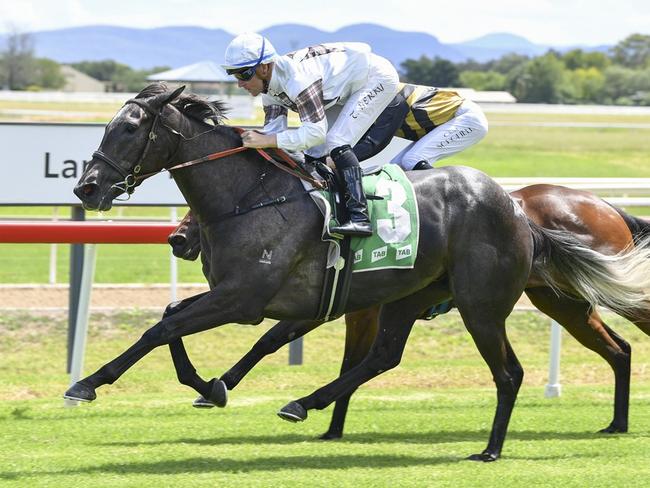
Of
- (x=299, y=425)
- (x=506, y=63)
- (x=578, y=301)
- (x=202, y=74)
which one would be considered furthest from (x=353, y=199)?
(x=506, y=63)

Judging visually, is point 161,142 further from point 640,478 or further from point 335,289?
point 640,478

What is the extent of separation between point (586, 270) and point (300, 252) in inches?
65.2

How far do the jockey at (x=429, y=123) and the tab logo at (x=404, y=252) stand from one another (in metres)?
0.73

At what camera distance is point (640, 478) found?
535 centimetres

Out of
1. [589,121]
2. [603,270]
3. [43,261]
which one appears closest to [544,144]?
[589,121]

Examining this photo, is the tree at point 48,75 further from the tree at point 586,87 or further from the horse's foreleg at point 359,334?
the horse's foreleg at point 359,334

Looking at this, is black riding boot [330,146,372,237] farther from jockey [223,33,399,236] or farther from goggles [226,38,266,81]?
goggles [226,38,266,81]

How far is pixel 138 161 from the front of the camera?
18.4 feet

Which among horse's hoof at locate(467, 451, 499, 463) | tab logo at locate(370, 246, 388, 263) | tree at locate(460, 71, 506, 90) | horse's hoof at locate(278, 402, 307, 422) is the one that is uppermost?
tab logo at locate(370, 246, 388, 263)

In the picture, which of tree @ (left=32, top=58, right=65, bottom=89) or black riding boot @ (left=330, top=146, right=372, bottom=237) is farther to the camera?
tree @ (left=32, top=58, right=65, bottom=89)

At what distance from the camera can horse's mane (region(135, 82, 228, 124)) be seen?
18.7ft

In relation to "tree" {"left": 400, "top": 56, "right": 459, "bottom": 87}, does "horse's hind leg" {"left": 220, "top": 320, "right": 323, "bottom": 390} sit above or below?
above

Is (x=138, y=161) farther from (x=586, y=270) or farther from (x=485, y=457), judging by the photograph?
(x=586, y=270)

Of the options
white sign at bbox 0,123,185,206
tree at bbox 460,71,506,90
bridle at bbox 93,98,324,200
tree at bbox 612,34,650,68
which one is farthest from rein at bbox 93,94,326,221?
tree at bbox 612,34,650,68
